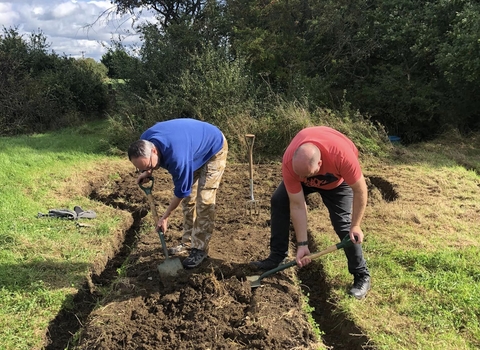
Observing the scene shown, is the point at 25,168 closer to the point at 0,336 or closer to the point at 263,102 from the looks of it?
the point at 0,336

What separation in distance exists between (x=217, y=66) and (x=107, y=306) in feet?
26.3

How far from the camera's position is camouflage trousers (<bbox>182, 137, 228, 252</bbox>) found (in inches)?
165

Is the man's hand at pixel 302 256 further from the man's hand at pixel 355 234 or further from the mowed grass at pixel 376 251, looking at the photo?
the mowed grass at pixel 376 251

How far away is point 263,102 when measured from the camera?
34.7 feet

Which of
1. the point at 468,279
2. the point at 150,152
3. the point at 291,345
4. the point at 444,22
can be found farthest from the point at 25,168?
the point at 444,22

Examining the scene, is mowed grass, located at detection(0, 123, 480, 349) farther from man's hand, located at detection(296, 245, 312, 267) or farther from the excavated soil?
man's hand, located at detection(296, 245, 312, 267)

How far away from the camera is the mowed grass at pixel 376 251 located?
3432mm

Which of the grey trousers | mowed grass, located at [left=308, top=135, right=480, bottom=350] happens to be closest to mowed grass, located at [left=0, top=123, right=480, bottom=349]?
mowed grass, located at [left=308, top=135, right=480, bottom=350]

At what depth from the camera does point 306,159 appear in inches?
118

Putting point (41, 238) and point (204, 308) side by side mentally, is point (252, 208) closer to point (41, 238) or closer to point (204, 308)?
point (204, 308)

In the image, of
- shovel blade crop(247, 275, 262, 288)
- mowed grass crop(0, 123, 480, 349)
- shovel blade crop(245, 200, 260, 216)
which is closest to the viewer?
mowed grass crop(0, 123, 480, 349)

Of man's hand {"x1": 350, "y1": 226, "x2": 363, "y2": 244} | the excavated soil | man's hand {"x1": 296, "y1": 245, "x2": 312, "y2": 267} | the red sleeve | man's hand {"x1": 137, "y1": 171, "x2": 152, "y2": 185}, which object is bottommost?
the excavated soil

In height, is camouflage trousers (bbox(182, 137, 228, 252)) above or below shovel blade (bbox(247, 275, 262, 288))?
above

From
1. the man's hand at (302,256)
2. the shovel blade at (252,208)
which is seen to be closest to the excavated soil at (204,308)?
the man's hand at (302,256)
